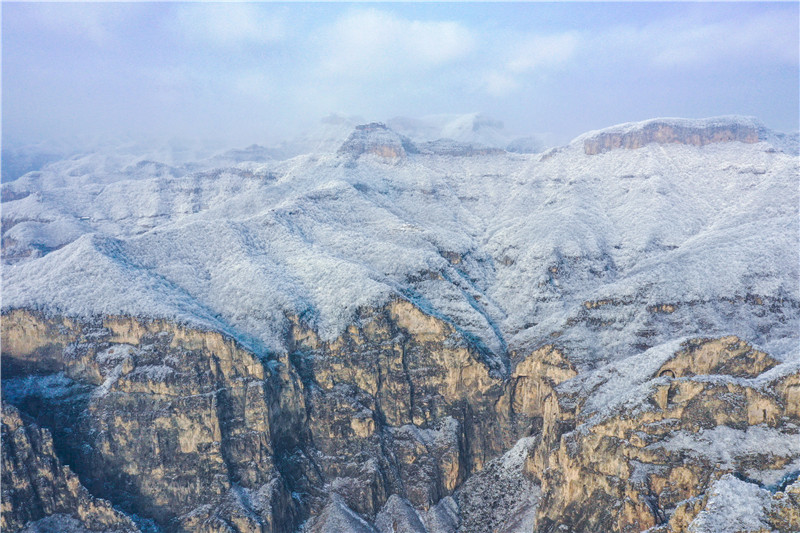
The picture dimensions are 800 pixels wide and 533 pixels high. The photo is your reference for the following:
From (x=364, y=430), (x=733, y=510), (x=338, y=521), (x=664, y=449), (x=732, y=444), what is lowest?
(x=338, y=521)

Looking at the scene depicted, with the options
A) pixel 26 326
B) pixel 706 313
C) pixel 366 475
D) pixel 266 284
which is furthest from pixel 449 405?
pixel 26 326

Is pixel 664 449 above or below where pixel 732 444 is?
below

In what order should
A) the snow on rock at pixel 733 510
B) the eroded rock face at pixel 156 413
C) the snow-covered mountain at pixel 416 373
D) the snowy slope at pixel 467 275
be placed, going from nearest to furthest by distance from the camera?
the snow on rock at pixel 733 510 < the snow-covered mountain at pixel 416 373 < the eroded rock face at pixel 156 413 < the snowy slope at pixel 467 275

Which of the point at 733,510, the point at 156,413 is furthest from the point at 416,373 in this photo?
the point at 733,510

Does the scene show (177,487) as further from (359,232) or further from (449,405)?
(359,232)

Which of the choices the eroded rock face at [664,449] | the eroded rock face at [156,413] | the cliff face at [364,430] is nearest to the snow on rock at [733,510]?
the eroded rock face at [664,449]

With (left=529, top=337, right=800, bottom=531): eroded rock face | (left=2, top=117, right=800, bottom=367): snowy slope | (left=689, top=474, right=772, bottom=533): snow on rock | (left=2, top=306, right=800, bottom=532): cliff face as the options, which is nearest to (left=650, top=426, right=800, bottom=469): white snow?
(left=529, top=337, right=800, bottom=531): eroded rock face

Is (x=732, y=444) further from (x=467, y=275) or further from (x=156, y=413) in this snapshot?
(x=467, y=275)

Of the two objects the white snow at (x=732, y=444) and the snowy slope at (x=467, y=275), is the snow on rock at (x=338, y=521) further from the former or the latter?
the white snow at (x=732, y=444)

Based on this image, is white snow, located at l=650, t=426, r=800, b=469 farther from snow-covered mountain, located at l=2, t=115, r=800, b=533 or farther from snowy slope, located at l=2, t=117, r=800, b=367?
snowy slope, located at l=2, t=117, r=800, b=367
